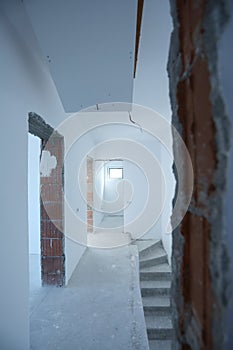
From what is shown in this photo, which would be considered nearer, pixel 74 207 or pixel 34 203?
pixel 74 207

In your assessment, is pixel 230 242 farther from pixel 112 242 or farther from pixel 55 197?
pixel 112 242

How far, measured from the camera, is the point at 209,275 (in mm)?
360

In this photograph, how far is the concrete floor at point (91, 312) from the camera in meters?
1.71

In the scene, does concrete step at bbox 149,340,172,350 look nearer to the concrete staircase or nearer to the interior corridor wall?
the concrete staircase

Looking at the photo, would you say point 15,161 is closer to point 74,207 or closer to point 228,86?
point 228,86

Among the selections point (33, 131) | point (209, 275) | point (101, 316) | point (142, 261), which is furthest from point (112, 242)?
point (209, 275)

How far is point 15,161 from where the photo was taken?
133 cm

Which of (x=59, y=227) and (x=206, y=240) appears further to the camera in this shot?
(x=59, y=227)

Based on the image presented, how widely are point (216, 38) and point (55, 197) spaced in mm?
2408

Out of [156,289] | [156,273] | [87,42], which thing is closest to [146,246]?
[156,273]

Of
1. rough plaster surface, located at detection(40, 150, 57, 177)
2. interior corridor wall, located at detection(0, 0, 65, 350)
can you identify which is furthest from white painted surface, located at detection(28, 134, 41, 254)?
interior corridor wall, located at detection(0, 0, 65, 350)

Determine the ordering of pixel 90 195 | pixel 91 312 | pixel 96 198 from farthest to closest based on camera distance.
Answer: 1. pixel 96 198
2. pixel 90 195
3. pixel 91 312

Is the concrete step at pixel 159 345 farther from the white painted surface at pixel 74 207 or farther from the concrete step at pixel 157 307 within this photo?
the white painted surface at pixel 74 207

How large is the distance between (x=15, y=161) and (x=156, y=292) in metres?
3.21
